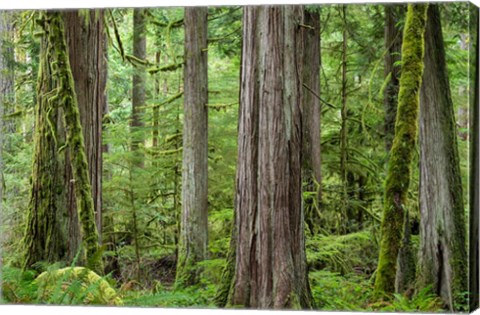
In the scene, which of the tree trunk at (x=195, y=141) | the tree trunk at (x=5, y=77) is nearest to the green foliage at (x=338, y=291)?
the tree trunk at (x=195, y=141)

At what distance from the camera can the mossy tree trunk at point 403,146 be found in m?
6.82

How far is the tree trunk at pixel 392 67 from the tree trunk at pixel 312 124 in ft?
2.11

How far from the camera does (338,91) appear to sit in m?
7.43

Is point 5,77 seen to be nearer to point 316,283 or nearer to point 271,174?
→ point 271,174

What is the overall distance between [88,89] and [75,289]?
193 cm

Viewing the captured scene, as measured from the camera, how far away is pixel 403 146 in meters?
6.90

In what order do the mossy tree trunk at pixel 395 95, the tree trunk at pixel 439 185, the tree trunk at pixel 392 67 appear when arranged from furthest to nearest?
the tree trunk at pixel 392 67
the mossy tree trunk at pixel 395 95
the tree trunk at pixel 439 185

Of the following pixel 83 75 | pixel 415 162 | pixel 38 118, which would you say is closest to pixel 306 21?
pixel 415 162

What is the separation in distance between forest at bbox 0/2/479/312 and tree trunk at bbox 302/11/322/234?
0.07 feet

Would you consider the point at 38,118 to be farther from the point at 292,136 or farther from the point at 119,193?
the point at 292,136

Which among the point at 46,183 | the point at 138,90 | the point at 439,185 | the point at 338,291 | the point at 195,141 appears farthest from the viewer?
the point at 195,141

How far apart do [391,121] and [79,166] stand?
119 inches

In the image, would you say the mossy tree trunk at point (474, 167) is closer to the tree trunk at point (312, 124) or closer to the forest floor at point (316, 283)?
the forest floor at point (316, 283)

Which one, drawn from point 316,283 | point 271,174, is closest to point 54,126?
point 271,174
